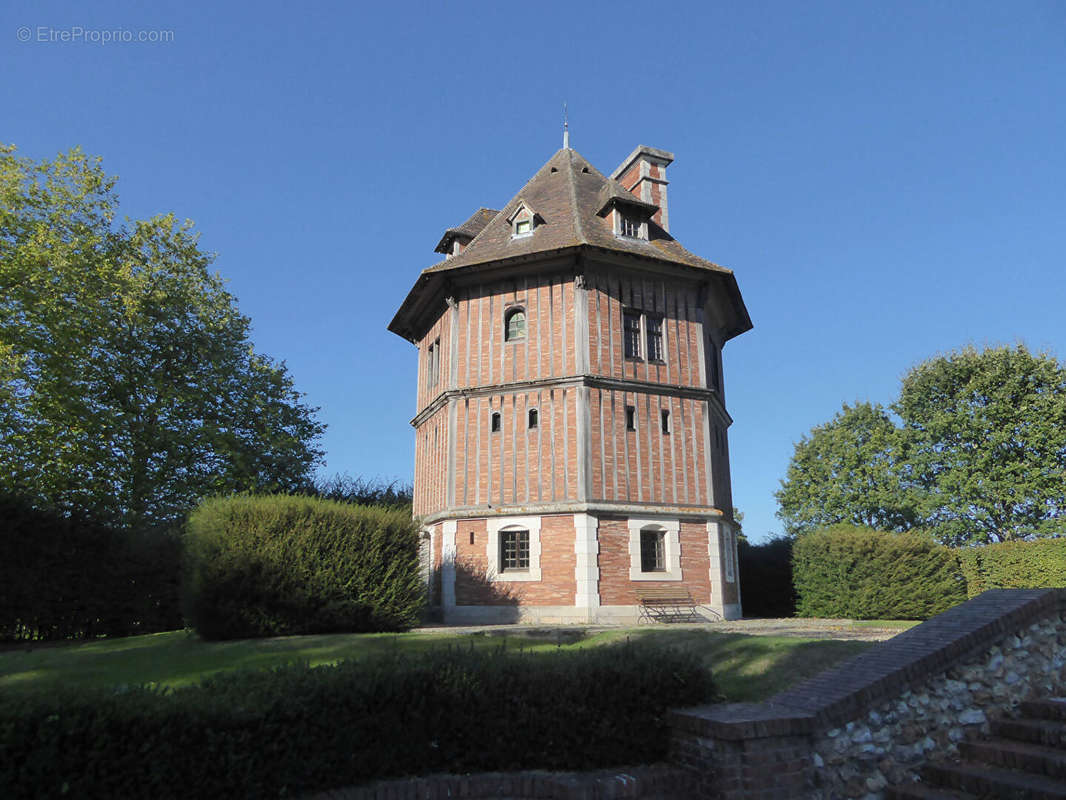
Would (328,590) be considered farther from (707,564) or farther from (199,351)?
(199,351)

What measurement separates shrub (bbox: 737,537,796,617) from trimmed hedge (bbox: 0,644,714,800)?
21.0m

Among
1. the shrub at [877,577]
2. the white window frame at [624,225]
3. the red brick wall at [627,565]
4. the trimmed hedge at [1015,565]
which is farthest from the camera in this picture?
the trimmed hedge at [1015,565]

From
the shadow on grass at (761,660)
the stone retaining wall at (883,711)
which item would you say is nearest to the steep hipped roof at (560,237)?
the shadow on grass at (761,660)

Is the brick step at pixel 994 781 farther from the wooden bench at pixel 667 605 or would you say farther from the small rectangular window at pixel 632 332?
the small rectangular window at pixel 632 332

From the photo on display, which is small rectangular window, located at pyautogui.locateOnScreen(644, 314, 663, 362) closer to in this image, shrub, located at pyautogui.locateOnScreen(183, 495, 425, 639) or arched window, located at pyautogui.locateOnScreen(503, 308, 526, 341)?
arched window, located at pyautogui.locateOnScreen(503, 308, 526, 341)

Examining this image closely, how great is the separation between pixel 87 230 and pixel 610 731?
25628mm

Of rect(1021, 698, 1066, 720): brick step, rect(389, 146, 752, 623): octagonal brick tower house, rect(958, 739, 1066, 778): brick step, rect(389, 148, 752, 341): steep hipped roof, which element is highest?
rect(389, 148, 752, 341): steep hipped roof

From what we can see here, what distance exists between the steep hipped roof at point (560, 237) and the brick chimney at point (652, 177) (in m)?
0.54

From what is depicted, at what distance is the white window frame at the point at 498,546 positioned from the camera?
18.5m

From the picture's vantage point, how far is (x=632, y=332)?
20.6m

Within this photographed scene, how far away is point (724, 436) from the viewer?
78.2 feet

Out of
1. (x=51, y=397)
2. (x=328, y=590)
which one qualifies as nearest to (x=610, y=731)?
(x=328, y=590)

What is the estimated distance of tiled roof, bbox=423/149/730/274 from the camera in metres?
20.6

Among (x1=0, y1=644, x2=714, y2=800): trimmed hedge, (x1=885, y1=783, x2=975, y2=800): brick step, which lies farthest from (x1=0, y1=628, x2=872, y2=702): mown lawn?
(x1=885, y1=783, x2=975, y2=800): brick step
